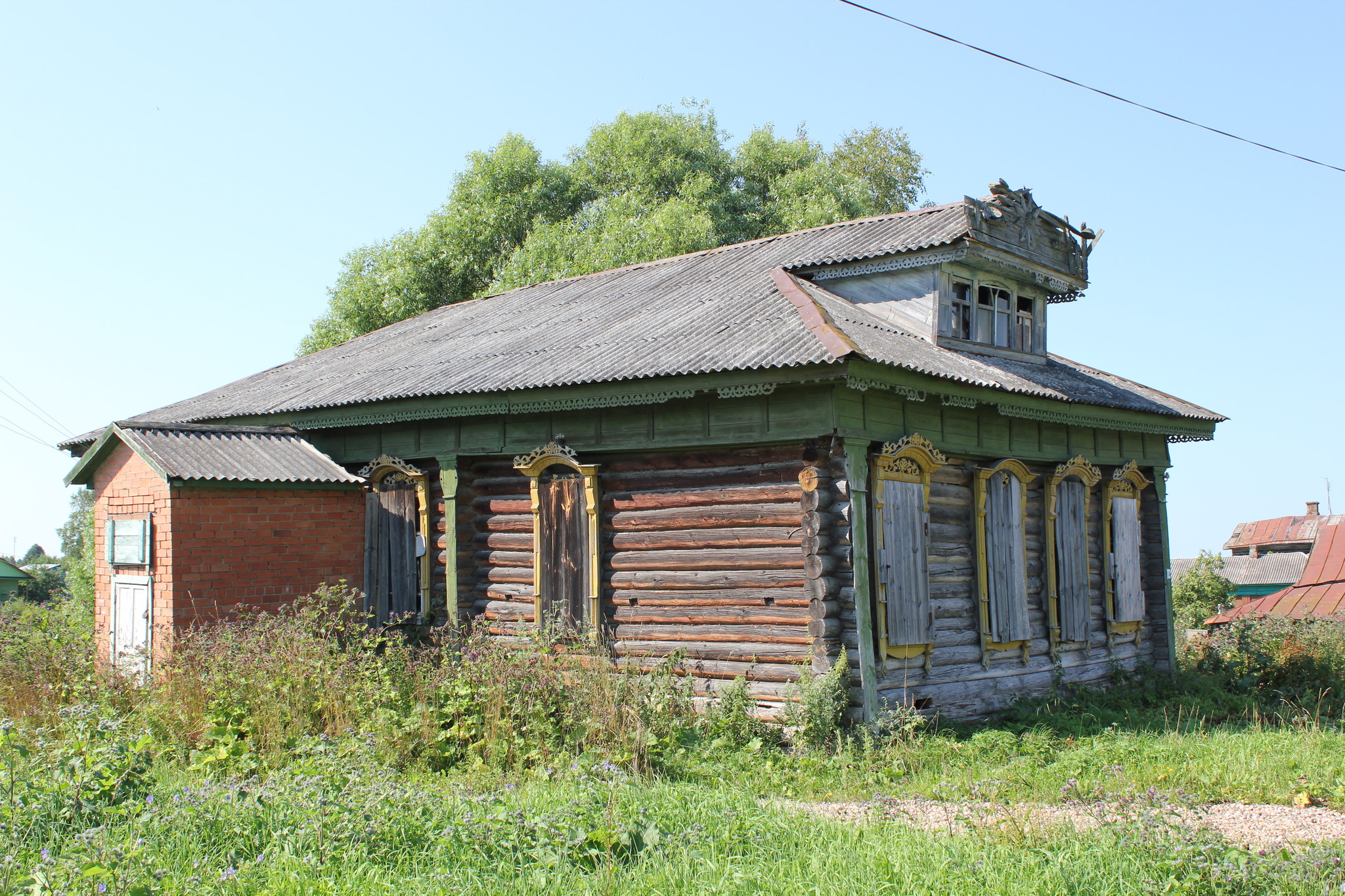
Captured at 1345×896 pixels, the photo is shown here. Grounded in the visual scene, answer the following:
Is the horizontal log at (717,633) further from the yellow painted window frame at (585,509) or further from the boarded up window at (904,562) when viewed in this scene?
the boarded up window at (904,562)

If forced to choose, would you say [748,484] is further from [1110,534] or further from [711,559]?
[1110,534]

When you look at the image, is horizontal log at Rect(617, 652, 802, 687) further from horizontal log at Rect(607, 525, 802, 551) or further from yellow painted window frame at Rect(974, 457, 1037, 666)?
yellow painted window frame at Rect(974, 457, 1037, 666)

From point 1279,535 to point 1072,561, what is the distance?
44.7 m

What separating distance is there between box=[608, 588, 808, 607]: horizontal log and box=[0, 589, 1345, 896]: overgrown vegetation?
2.27ft

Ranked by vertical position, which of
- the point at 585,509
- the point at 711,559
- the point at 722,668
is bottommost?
the point at 722,668

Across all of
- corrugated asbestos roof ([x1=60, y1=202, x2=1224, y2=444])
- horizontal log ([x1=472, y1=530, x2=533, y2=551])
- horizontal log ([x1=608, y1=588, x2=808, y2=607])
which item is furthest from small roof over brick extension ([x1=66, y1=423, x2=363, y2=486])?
horizontal log ([x1=608, y1=588, x2=808, y2=607])

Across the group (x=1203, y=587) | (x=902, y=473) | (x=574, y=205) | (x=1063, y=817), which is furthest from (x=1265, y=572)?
(x=1063, y=817)

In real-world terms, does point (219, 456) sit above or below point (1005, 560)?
above

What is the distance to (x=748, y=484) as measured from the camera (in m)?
10.1

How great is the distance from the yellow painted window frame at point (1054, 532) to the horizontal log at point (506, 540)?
232 inches

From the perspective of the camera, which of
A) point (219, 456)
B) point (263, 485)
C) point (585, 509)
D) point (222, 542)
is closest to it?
point (585, 509)

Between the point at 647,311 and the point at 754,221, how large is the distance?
18.6 m

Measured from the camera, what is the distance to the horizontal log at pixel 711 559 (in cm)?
987

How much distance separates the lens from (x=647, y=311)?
13164 millimetres
